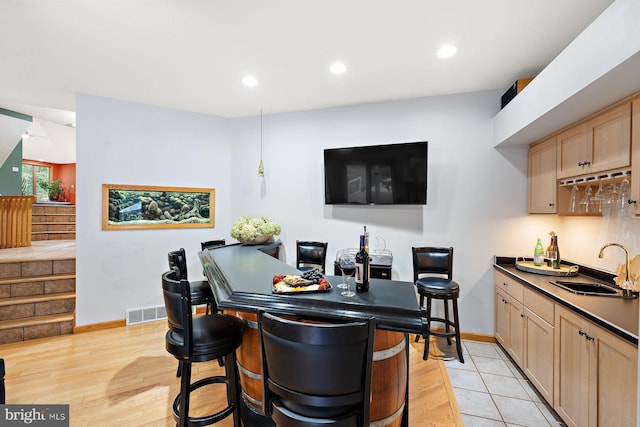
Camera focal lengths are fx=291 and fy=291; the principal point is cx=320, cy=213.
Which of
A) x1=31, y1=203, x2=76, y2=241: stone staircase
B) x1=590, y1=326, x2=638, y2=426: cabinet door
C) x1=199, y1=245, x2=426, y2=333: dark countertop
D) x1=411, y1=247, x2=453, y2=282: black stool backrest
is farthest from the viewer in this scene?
x1=31, y1=203, x2=76, y2=241: stone staircase

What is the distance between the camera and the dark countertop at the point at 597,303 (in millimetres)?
1541

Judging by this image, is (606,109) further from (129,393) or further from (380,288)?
(129,393)

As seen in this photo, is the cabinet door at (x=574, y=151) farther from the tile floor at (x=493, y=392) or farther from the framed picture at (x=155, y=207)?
the framed picture at (x=155, y=207)

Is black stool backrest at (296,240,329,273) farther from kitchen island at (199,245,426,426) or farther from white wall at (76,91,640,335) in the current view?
kitchen island at (199,245,426,426)

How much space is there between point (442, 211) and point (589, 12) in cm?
207

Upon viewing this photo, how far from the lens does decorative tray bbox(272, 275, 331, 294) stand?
1.63 m

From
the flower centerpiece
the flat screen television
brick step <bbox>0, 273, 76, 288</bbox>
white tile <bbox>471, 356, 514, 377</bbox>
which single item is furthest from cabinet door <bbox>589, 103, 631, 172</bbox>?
brick step <bbox>0, 273, 76, 288</bbox>

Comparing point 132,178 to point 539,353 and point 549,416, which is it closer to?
point 539,353

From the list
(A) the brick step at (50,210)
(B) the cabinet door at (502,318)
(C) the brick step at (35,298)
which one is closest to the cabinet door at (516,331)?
(B) the cabinet door at (502,318)

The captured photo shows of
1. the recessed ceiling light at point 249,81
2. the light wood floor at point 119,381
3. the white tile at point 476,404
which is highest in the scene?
the recessed ceiling light at point 249,81

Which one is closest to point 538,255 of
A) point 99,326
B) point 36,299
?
point 99,326

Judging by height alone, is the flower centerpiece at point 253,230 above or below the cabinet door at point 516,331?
above

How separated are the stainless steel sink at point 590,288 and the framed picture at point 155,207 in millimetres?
4172

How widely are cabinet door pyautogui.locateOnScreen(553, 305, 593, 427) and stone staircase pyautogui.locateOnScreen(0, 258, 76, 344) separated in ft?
16.4
